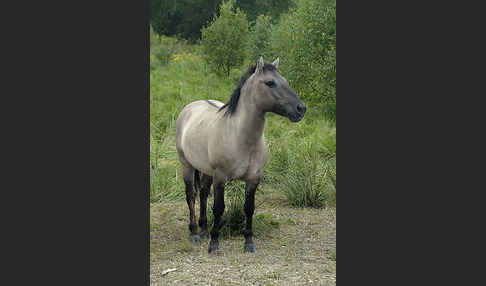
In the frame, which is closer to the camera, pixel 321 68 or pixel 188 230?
pixel 188 230

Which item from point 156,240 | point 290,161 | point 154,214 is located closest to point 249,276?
point 156,240

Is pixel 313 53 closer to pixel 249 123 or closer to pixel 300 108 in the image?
pixel 249 123

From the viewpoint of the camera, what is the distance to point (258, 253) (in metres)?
4.77

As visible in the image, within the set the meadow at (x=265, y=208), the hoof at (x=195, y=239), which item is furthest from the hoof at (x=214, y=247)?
the hoof at (x=195, y=239)

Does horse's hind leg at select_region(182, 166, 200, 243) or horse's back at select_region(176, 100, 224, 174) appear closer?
horse's back at select_region(176, 100, 224, 174)

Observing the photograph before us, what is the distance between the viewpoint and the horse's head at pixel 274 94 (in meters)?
4.03

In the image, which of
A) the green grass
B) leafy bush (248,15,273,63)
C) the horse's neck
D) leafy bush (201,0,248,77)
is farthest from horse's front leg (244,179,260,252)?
leafy bush (248,15,273,63)

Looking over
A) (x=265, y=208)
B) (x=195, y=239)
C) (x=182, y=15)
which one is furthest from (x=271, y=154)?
(x=182, y=15)

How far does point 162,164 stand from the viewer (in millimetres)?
7211

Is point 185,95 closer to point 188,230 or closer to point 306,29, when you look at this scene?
point 306,29

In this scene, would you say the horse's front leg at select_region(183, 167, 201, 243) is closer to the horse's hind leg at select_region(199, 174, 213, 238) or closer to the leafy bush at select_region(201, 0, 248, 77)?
the horse's hind leg at select_region(199, 174, 213, 238)

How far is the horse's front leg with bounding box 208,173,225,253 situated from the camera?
4496mm

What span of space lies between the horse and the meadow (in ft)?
1.43

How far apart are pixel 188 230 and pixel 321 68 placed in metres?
5.09
